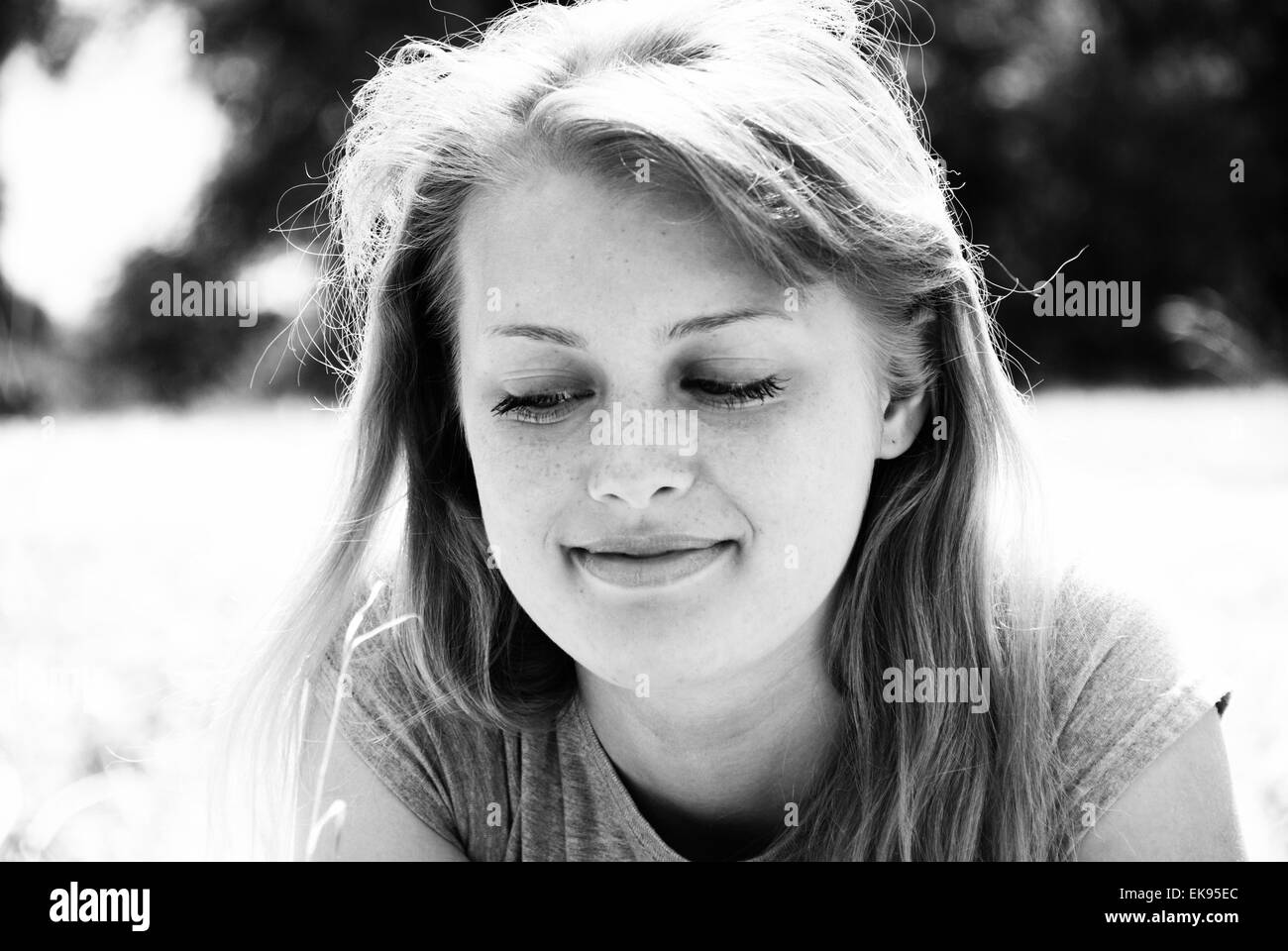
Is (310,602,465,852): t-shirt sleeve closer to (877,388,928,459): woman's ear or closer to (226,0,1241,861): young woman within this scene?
(226,0,1241,861): young woman

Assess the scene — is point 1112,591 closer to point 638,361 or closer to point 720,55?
point 638,361

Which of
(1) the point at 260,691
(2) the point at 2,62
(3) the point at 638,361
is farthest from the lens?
(2) the point at 2,62

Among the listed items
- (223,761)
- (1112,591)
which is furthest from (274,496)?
(1112,591)

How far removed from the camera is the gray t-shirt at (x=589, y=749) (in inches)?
75.9

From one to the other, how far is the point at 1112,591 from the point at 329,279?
1.40m

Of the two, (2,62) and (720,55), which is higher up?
(2,62)

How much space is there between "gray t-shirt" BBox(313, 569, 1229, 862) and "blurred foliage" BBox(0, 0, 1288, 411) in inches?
407

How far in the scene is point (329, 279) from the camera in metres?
2.28

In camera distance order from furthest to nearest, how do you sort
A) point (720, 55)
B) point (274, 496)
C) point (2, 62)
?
point (2, 62), point (274, 496), point (720, 55)

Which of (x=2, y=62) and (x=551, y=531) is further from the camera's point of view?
(x=2, y=62)

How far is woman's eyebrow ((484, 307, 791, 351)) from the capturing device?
1.73 meters

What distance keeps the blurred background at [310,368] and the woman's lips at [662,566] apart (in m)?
0.63

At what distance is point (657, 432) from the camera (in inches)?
68.6

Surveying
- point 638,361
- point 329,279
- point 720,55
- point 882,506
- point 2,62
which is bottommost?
point 882,506
